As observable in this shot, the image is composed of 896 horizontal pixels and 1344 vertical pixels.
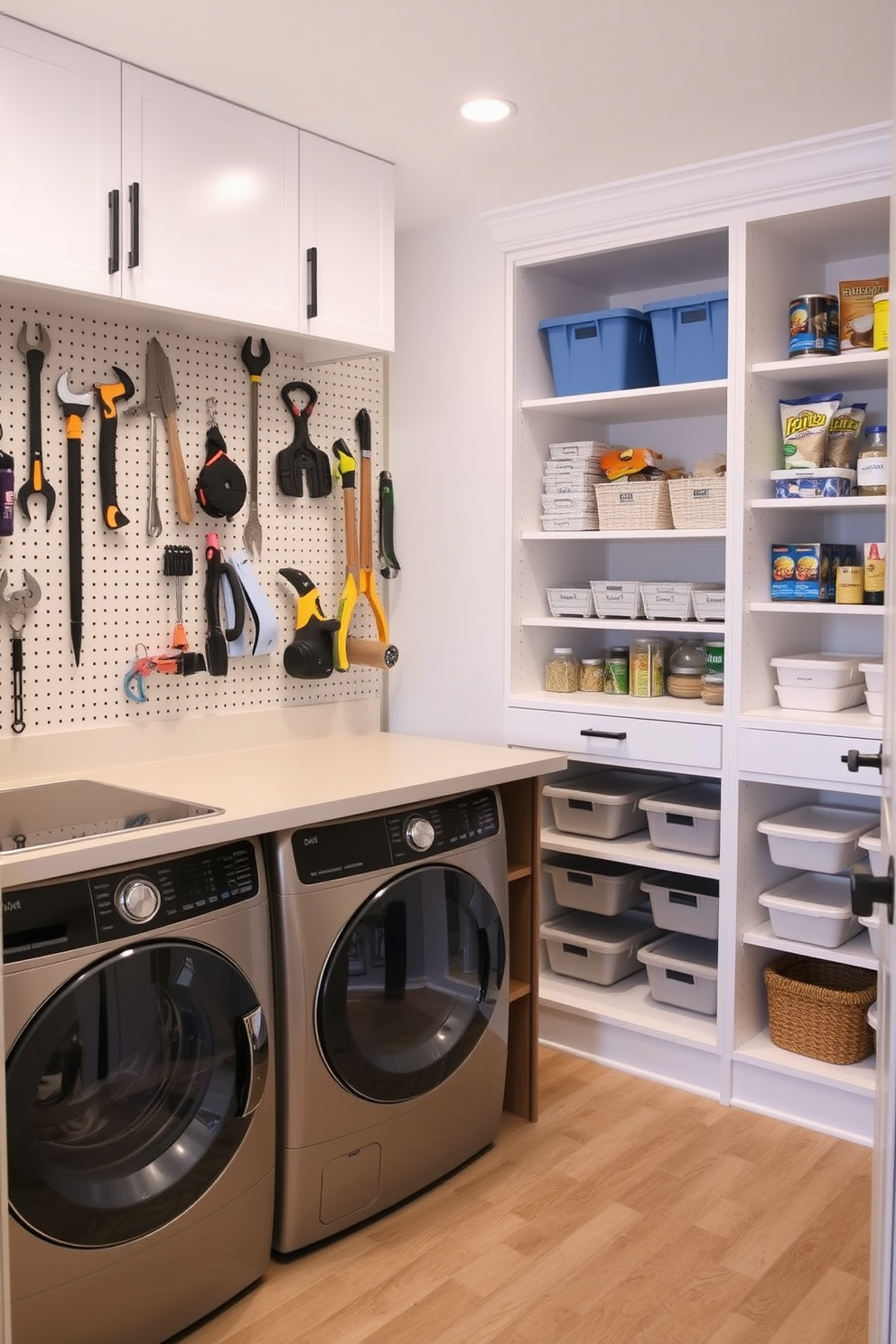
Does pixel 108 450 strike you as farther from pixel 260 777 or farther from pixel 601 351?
pixel 601 351

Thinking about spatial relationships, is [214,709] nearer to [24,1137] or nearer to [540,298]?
[24,1137]

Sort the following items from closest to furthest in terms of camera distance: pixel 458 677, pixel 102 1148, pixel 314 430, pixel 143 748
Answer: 1. pixel 102 1148
2. pixel 143 748
3. pixel 314 430
4. pixel 458 677

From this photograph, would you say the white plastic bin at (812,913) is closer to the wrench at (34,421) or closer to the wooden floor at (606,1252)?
the wooden floor at (606,1252)

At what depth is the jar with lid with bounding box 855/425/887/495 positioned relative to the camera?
2742 mm

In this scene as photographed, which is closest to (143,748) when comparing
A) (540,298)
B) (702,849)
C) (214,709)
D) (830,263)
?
(214,709)

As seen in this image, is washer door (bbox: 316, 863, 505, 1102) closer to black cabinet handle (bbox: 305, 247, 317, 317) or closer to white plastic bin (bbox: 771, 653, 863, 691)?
white plastic bin (bbox: 771, 653, 863, 691)

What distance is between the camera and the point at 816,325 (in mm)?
2861

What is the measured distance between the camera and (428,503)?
3.45m

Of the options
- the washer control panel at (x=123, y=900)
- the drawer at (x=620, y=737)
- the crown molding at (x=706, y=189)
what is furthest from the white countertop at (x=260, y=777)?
the crown molding at (x=706, y=189)

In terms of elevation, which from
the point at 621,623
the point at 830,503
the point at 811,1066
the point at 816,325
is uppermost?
the point at 816,325

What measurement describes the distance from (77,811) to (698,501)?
5.79 feet

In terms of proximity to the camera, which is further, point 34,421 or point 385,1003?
point 34,421

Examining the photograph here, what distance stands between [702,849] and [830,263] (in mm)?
1667

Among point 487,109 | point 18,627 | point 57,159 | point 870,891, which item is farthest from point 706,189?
point 870,891
